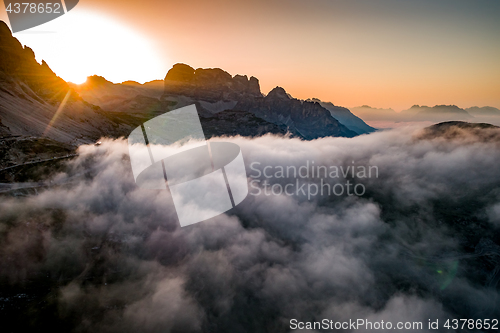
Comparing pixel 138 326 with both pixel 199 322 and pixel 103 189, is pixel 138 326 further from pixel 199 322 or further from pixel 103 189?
pixel 103 189

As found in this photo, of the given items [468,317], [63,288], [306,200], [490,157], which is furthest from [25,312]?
[490,157]

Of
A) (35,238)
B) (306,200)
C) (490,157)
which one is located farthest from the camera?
(306,200)

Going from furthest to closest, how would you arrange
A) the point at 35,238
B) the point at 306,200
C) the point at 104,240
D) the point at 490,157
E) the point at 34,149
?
the point at 306,200
the point at 490,157
the point at 104,240
the point at 35,238
the point at 34,149

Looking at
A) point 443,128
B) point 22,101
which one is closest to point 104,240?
point 22,101

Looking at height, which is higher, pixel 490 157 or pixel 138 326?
pixel 490 157

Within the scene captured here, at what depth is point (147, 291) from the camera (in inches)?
3814

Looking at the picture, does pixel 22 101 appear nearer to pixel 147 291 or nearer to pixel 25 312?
pixel 25 312

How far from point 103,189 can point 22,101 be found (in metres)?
54.0

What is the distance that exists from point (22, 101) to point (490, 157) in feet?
926

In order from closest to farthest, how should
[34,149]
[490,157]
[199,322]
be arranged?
[34,149]
[199,322]
[490,157]

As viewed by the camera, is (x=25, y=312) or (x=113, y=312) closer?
(x=25, y=312)

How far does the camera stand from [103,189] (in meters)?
110

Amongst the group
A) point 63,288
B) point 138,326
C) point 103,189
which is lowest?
point 138,326

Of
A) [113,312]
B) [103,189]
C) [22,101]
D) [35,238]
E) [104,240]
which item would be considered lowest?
[113,312]
